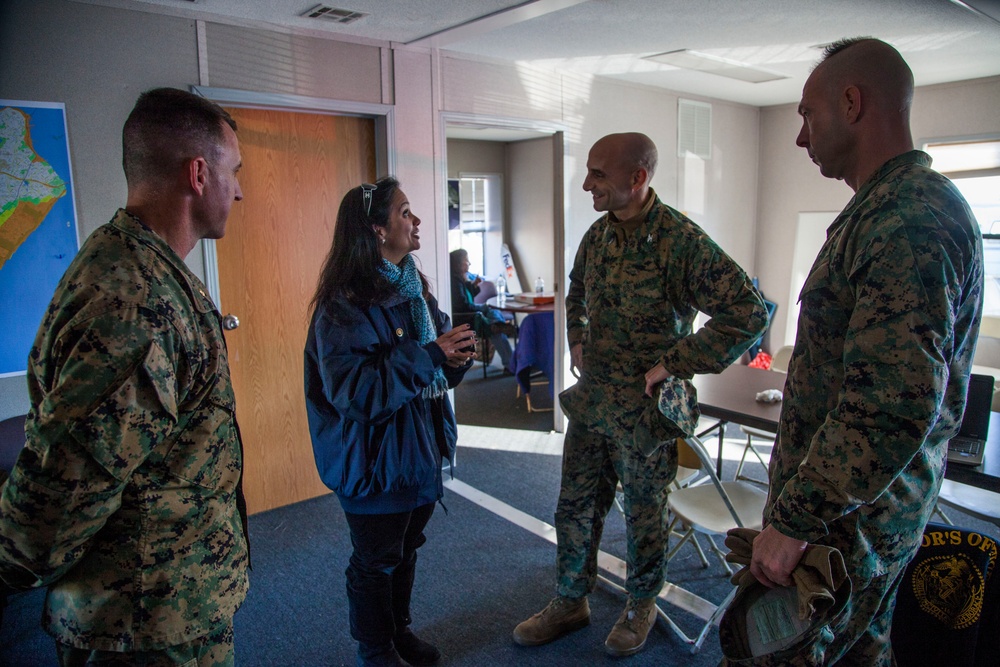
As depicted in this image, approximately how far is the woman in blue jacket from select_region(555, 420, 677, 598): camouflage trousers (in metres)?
0.55

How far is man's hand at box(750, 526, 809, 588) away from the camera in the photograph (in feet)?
3.73

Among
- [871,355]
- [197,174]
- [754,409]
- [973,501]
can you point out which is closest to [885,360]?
[871,355]

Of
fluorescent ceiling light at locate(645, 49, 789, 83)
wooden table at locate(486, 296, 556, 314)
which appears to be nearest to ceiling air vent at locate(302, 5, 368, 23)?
fluorescent ceiling light at locate(645, 49, 789, 83)

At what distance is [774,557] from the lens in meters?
1.15

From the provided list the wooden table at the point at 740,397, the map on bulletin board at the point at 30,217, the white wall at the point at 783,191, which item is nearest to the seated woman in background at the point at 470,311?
the white wall at the point at 783,191

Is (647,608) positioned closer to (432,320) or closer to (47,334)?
(432,320)

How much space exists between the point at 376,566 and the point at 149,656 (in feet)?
2.70

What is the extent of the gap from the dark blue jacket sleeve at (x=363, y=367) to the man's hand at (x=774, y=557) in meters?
0.95

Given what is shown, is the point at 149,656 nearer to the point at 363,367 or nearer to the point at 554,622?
the point at 363,367

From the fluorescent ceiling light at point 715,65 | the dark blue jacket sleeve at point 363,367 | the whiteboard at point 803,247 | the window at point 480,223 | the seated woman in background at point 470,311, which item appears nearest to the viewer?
the dark blue jacket sleeve at point 363,367

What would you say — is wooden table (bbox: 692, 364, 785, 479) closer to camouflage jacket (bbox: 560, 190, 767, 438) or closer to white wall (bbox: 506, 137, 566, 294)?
camouflage jacket (bbox: 560, 190, 767, 438)

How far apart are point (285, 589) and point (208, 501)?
180 centimetres

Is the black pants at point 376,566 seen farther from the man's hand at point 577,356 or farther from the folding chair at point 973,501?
the folding chair at point 973,501

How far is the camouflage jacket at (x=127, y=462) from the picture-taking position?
981 millimetres
